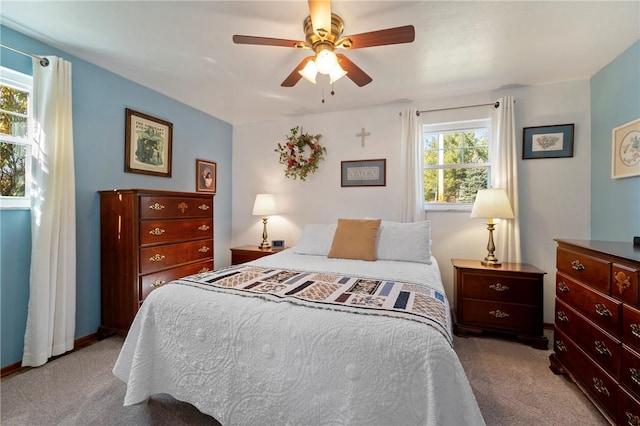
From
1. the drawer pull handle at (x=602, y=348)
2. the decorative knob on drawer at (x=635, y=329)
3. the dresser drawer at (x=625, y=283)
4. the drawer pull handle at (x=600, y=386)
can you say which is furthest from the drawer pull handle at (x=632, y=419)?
the dresser drawer at (x=625, y=283)

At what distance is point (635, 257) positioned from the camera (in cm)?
124

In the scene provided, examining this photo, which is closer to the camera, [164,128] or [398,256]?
[398,256]

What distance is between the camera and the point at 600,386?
56.9 inches

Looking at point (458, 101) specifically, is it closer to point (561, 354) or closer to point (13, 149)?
point (561, 354)

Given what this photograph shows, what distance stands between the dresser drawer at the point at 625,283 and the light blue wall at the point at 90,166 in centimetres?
368

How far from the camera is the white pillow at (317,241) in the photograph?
2.70 metres

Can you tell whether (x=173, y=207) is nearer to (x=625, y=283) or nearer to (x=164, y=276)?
(x=164, y=276)

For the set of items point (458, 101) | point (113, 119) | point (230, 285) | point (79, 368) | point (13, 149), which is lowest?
point (79, 368)

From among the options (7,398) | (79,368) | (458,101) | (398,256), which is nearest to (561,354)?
(398,256)

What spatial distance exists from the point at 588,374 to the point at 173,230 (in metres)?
3.22

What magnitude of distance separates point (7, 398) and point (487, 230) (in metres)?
4.00

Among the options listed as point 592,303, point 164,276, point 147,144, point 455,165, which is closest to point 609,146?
point 455,165

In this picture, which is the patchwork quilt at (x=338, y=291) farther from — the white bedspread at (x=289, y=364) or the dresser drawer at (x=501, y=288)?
the dresser drawer at (x=501, y=288)

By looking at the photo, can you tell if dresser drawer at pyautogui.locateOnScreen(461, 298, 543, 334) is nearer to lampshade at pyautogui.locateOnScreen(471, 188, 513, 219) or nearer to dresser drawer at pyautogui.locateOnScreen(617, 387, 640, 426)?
lampshade at pyautogui.locateOnScreen(471, 188, 513, 219)
